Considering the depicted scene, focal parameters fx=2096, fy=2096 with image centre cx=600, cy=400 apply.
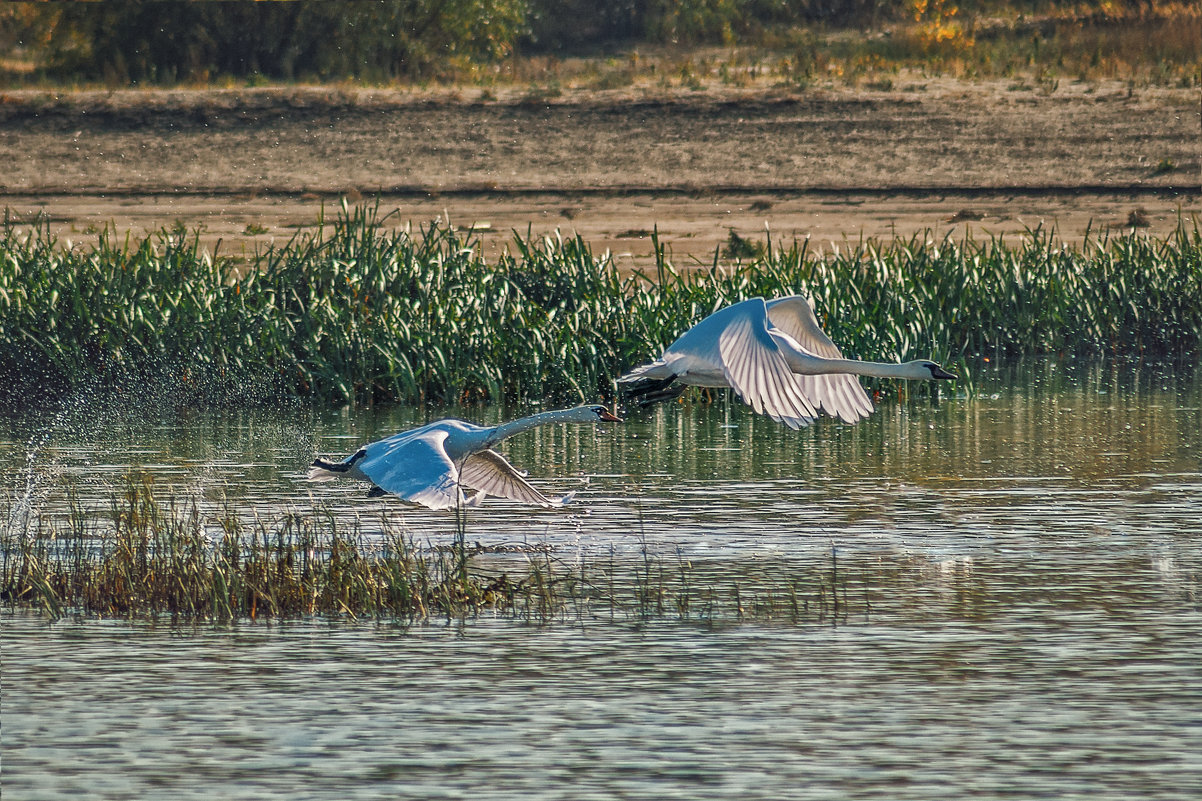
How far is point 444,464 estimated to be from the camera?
34.6 feet

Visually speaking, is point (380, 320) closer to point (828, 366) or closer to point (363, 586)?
point (828, 366)

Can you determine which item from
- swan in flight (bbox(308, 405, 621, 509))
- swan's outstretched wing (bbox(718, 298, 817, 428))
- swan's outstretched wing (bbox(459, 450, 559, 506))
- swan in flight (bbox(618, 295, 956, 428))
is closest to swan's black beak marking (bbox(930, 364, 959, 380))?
swan in flight (bbox(618, 295, 956, 428))

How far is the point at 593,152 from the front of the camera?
3788 centimetres

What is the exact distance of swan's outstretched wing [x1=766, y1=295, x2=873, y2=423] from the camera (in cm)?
1234

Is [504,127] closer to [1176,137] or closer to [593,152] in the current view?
[593,152]

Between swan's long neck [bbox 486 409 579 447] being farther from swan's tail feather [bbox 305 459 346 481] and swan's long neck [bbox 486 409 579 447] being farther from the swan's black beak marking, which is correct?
the swan's black beak marking

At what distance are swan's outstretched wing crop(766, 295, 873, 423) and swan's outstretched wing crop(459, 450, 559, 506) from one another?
Answer: 6.13 feet

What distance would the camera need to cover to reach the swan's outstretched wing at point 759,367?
1110 centimetres

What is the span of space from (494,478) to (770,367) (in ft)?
5.41

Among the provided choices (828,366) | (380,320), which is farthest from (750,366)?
(380,320)

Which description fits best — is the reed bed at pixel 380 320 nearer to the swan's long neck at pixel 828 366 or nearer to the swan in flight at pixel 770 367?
the swan in flight at pixel 770 367

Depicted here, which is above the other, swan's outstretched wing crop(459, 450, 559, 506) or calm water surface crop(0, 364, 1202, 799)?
swan's outstretched wing crop(459, 450, 559, 506)

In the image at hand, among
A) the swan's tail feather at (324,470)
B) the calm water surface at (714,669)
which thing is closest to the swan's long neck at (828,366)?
the calm water surface at (714,669)


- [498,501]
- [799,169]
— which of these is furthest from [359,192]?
[498,501]
